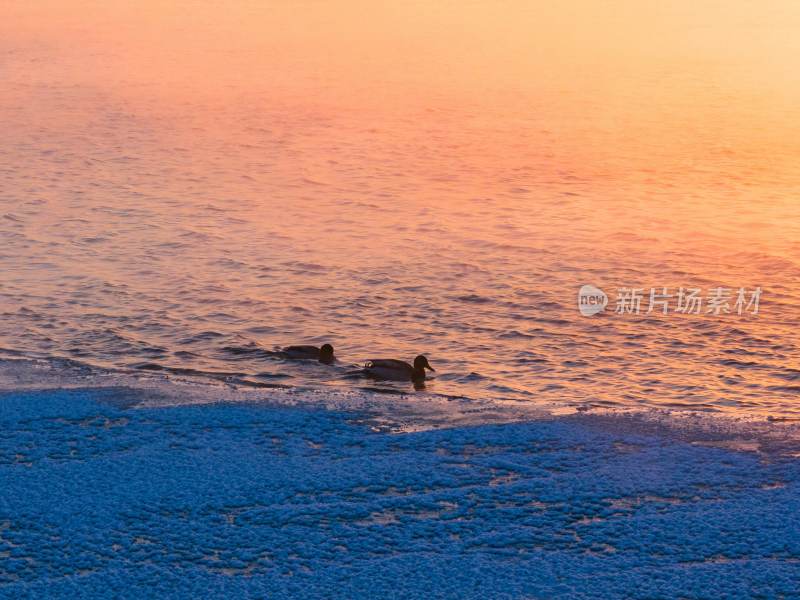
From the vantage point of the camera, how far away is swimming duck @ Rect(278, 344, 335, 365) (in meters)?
11.4

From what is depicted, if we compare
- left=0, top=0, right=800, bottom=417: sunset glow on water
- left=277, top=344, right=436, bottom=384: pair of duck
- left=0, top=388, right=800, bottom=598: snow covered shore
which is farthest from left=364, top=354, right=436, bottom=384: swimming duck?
left=0, top=388, right=800, bottom=598: snow covered shore

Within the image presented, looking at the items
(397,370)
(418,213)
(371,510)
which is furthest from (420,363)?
(418,213)

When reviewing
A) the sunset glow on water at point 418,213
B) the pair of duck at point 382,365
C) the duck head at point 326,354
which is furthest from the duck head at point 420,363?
the duck head at point 326,354

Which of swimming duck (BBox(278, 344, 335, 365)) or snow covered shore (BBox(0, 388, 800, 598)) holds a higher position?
swimming duck (BBox(278, 344, 335, 365))

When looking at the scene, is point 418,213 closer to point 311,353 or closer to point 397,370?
point 311,353

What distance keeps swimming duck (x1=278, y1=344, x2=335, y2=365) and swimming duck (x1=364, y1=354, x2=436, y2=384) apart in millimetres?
520

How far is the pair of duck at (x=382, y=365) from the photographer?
1077 centimetres

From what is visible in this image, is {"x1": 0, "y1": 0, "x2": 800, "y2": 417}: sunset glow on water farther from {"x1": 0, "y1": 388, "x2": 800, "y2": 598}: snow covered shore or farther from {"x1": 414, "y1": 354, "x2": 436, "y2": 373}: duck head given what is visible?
{"x1": 0, "y1": 388, "x2": 800, "y2": 598}: snow covered shore

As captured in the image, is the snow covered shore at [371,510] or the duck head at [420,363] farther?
the duck head at [420,363]

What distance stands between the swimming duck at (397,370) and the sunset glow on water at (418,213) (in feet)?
0.78

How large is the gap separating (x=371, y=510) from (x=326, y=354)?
3615 mm

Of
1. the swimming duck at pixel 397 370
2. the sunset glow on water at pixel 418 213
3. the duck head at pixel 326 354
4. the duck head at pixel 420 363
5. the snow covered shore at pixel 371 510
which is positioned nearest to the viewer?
the snow covered shore at pixel 371 510

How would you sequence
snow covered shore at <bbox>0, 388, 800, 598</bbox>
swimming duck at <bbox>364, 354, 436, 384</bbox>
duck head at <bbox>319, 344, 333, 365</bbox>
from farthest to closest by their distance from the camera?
duck head at <bbox>319, 344, 333, 365</bbox> → swimming duck at <bbox>364, 354, 436, 384</bbox> → snow covered shore at <bbox>0, 388, 800, 598</bbox>

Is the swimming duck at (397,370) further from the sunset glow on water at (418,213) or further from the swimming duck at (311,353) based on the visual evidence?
the swimming duck at (311,353)
